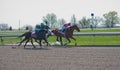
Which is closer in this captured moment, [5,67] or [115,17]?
[5,67]

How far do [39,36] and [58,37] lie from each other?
3082 millimetres

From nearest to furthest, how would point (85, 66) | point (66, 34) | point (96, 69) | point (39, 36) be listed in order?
point (96, 69), point (85, 66), point (39, 36), point (66, 34)

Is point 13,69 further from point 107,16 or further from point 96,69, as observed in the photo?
point 107,16

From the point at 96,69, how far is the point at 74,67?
864 mm

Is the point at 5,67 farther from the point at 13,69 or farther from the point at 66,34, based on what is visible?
the point at 66,34

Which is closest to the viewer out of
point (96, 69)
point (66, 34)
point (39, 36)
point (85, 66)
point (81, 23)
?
point (96, 69)

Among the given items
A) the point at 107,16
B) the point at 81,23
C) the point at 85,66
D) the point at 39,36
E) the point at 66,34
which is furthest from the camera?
the point at 107,16

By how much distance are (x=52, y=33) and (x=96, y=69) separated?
1532 centimetres

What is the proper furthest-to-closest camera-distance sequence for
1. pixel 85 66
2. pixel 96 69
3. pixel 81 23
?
pixel 81 23
pixel 85 66
pixel 96 69

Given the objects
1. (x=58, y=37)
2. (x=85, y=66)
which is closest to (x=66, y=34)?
(x=58, y=37)

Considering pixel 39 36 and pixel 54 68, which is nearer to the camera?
pixel 54 68

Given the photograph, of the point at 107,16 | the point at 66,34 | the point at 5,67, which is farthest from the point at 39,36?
the point at 107,16

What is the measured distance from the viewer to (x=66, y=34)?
23.6m

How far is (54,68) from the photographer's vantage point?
10.1 metres
